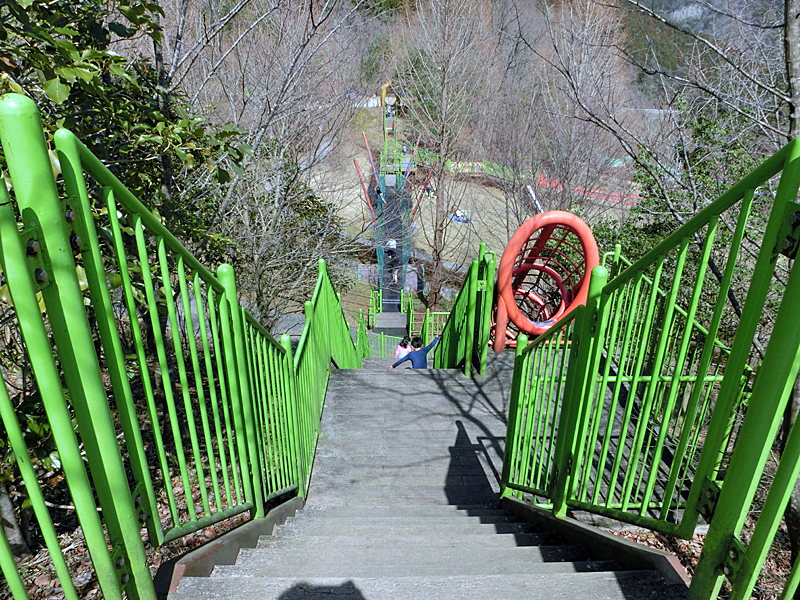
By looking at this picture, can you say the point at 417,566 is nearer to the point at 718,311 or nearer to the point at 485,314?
the point at 718,311

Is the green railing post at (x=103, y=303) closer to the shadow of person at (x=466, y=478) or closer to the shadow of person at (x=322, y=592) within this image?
the shadow of person at (x=322, y=592)

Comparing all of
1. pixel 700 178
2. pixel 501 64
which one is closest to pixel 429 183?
pixel 501 64

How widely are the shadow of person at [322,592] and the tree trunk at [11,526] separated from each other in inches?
84.6

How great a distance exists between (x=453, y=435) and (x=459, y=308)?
2.28 m

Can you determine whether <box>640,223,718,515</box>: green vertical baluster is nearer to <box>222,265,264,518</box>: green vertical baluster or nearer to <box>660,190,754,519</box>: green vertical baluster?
<box>660,190,754,519</box>: green vertical baluster

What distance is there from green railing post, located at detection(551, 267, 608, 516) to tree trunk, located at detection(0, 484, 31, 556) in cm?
316

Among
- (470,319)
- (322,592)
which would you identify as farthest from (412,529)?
(470,319)

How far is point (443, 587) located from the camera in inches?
73.2

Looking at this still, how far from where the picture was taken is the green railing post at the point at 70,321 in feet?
3.39

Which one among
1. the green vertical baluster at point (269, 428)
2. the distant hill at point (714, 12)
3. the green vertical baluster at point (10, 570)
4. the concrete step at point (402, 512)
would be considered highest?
the distant hill at point (714, 12)

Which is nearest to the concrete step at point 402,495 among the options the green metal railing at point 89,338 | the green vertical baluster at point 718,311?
the green metal railing at point 89,338

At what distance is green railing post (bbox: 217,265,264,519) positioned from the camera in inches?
79.1

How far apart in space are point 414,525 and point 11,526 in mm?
2512

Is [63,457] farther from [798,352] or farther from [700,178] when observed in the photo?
[700,178]
